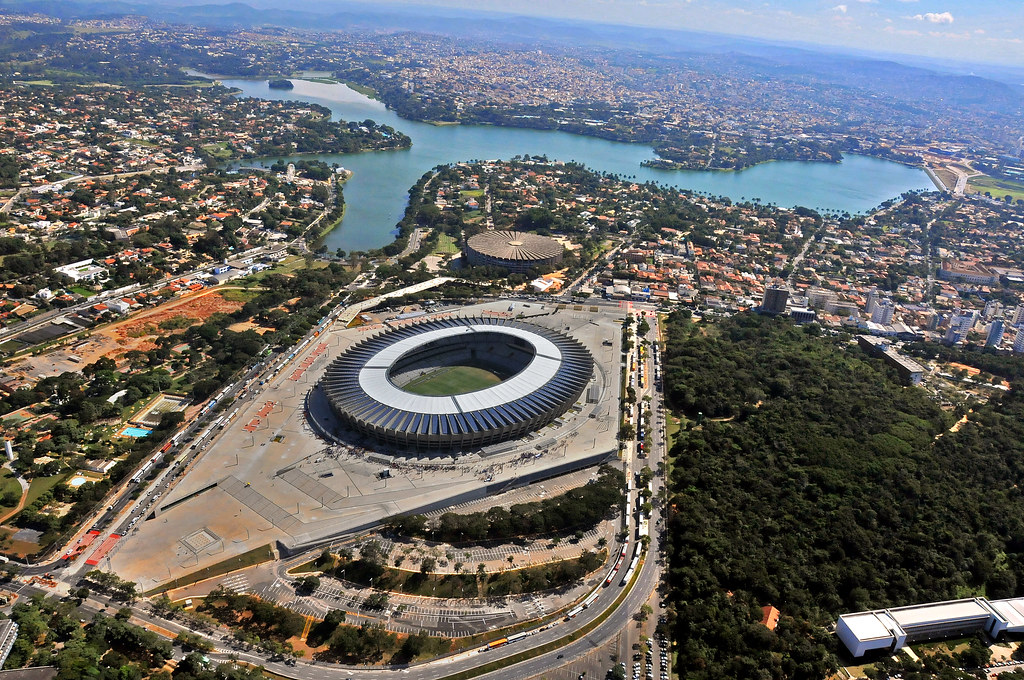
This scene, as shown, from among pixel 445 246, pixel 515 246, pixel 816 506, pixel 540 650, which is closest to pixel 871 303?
pixel 515 246

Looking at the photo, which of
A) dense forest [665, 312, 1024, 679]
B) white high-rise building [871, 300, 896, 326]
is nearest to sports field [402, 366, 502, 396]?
dense forest [665, 312, 1024, 679]

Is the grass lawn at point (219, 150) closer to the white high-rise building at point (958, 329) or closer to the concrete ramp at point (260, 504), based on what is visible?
the concrete ramp at point (260, 504)

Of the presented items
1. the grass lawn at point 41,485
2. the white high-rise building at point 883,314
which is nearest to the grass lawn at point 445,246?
the white high-rise building at point 883,314

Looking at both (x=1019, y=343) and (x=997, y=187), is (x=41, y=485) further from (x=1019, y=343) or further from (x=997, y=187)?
(x=997, y=187)

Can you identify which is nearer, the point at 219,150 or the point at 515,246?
the point at 515,246

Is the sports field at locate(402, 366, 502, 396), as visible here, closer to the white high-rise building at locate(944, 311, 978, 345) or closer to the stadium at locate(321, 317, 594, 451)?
the stadium at locate(321, 317, 594, 451)
